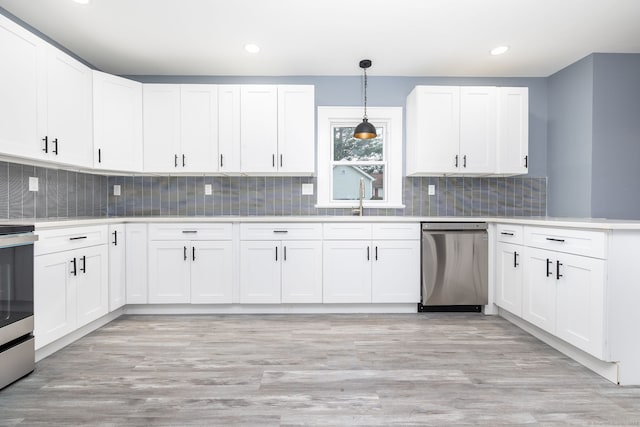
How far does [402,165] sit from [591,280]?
86.1 inches

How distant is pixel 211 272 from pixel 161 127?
1.59 metres

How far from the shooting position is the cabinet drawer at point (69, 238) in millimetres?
2275

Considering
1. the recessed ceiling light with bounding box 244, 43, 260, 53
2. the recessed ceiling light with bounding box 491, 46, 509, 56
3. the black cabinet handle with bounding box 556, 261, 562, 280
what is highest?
the recessed ceiling light with bounding box 491, 46, 509, 56

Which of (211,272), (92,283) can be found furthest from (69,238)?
(211,272)

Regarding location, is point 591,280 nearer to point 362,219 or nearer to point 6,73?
point 362,219

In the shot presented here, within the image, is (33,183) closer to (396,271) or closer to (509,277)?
(396,271)

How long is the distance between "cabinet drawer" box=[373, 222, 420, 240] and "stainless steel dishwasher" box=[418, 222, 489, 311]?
0.26 feet

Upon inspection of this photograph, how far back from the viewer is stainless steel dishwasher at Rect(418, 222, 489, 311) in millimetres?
3334

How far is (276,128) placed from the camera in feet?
11.7

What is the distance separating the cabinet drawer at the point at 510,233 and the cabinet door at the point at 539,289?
141 millimetres

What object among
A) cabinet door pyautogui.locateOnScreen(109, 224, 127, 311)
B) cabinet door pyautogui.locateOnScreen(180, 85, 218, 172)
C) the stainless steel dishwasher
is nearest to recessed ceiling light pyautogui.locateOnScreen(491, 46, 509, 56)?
the stainless steel dishwasher

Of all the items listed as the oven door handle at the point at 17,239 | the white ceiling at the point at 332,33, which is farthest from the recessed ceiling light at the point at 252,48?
the oven door handle at the point at 17,239

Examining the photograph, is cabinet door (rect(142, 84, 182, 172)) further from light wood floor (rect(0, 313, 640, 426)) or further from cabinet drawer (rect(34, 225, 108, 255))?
light wood floor (rect(0, 313, 640, 426))

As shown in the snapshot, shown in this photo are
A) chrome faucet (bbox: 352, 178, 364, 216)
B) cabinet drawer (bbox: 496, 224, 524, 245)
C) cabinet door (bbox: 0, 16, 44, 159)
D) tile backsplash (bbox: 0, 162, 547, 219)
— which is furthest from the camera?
tile backsplash (bbox: 0, 162, 547, 219)
